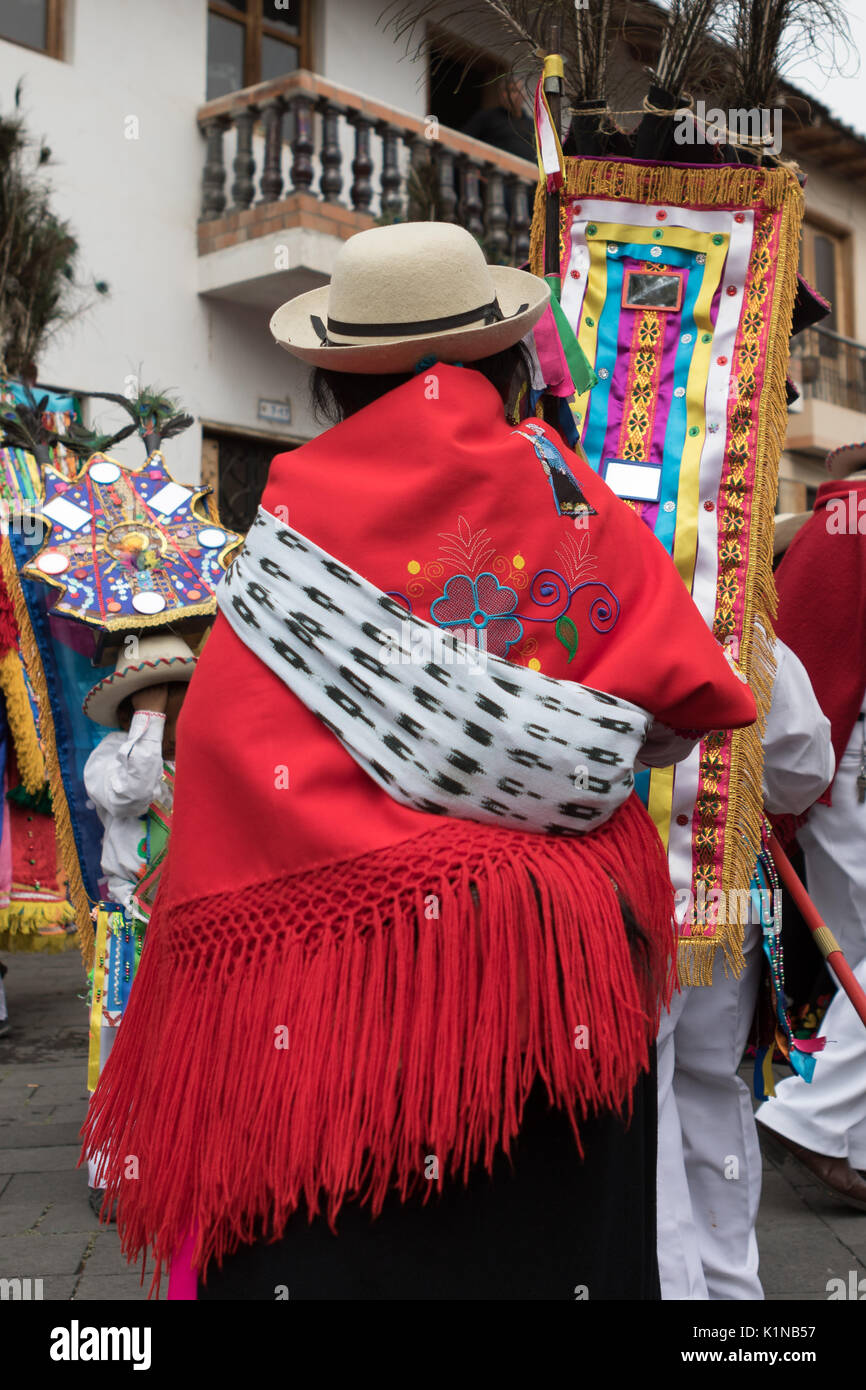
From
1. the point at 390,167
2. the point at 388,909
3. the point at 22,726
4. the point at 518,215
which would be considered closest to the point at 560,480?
the point at 388,909

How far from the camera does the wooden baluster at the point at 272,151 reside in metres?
10.2

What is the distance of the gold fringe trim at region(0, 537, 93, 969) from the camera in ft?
12.7

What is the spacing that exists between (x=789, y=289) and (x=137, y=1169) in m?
1.97

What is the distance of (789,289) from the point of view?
271cm

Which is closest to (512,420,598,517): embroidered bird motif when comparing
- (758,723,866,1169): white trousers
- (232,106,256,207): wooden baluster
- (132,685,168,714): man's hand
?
(132,685,168,714): man's hand

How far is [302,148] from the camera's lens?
10.2 m

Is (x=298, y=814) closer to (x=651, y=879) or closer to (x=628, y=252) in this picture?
(x=651, y=879)

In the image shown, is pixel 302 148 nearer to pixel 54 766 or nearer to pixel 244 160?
pixel 244 160

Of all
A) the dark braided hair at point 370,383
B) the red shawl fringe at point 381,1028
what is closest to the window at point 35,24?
the dark braided hair at point 370,383

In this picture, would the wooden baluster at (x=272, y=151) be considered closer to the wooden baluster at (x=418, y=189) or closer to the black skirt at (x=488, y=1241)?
A: the wooden baluster at (x=418, y=189)

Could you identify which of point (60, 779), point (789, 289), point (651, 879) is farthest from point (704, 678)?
point (60, 779)

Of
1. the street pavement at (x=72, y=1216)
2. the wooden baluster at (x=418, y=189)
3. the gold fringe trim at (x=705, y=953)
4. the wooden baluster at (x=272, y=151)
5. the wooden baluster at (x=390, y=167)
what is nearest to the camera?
the gold fringe trim at (x=705, y=953)

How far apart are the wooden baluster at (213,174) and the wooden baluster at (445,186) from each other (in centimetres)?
161

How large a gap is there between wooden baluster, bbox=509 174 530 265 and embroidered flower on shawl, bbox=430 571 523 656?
10304 millimetres
